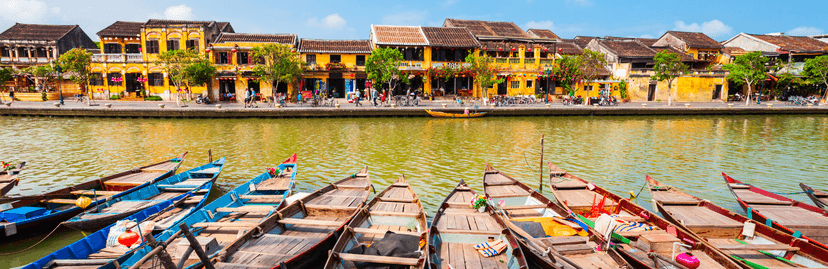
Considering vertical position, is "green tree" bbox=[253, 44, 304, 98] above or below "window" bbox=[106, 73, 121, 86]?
above

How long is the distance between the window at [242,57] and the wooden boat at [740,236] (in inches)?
1496

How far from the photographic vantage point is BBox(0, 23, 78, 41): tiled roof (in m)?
44.2

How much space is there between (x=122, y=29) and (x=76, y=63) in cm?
821

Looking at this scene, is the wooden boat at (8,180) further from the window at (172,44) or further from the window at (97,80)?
the window at (97,80)

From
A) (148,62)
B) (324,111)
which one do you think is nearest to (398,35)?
(324,111)

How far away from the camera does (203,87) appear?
1547 inches

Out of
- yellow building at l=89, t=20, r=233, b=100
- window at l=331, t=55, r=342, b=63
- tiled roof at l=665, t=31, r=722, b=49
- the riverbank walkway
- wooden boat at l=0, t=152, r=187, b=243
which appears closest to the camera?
wooden boat at l=0, t=152, r=187, b=243

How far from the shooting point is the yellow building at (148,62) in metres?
39.0

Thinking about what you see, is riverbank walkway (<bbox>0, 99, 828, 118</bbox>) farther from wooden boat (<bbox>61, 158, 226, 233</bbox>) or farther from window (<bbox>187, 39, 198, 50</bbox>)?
wooden boat (<bbox>61, 158, 226, 233</bbox>)

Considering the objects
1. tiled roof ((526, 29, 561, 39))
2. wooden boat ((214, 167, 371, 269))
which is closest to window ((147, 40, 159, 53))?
wooden boat ((214, 167, 371, 269))

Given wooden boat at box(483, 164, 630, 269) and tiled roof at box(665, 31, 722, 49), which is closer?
wooden boat at box(483, 164, 630, 269)

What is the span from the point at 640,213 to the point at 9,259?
13.4m

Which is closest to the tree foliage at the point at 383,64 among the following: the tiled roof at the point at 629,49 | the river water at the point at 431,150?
the river water at the point at 431,150

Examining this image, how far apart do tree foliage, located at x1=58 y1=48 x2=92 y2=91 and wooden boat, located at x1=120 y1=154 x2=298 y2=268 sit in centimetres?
3553
